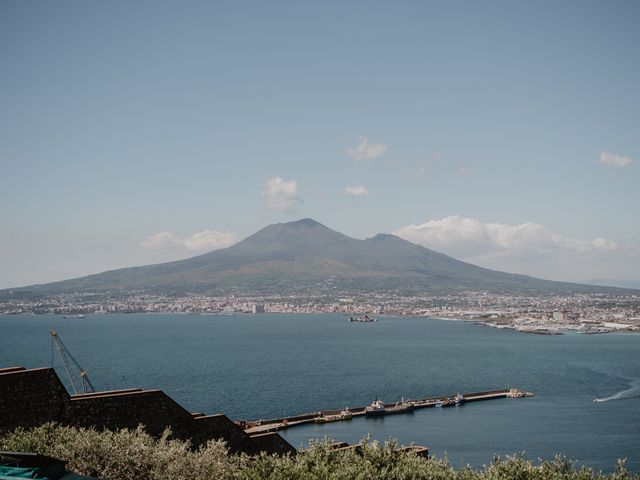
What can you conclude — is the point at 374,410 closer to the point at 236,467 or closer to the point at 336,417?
the point at 336,417

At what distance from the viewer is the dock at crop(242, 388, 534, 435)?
200 ft

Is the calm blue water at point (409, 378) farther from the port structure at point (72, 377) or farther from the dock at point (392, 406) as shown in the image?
the port structure at point (72, 377)

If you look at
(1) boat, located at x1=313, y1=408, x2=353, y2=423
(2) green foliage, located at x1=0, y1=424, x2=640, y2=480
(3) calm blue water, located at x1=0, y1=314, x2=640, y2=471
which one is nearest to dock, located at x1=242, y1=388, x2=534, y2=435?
(1) boat, located at x1=313, y1=408, x2=353, y2=423

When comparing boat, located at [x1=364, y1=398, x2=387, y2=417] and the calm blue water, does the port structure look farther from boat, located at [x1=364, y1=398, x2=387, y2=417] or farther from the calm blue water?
boat, located at [x1=364, y1=398, x2=387, y2=417]

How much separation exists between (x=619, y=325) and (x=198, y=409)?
16694 cm

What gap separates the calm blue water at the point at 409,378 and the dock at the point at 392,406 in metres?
1.71

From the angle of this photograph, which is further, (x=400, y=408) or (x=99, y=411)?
(x=400, y=408)

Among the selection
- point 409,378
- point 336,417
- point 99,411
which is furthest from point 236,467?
point 409,378

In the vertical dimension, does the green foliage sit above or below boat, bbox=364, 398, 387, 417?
above

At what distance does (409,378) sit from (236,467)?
86.0 metres

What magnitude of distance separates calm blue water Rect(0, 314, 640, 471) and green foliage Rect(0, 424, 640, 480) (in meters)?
37.0

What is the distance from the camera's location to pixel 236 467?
543 inches

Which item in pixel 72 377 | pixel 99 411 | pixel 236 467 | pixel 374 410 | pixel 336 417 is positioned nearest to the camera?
pixel 236 467

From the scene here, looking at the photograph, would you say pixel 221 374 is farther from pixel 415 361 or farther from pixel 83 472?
pixel 83 472
